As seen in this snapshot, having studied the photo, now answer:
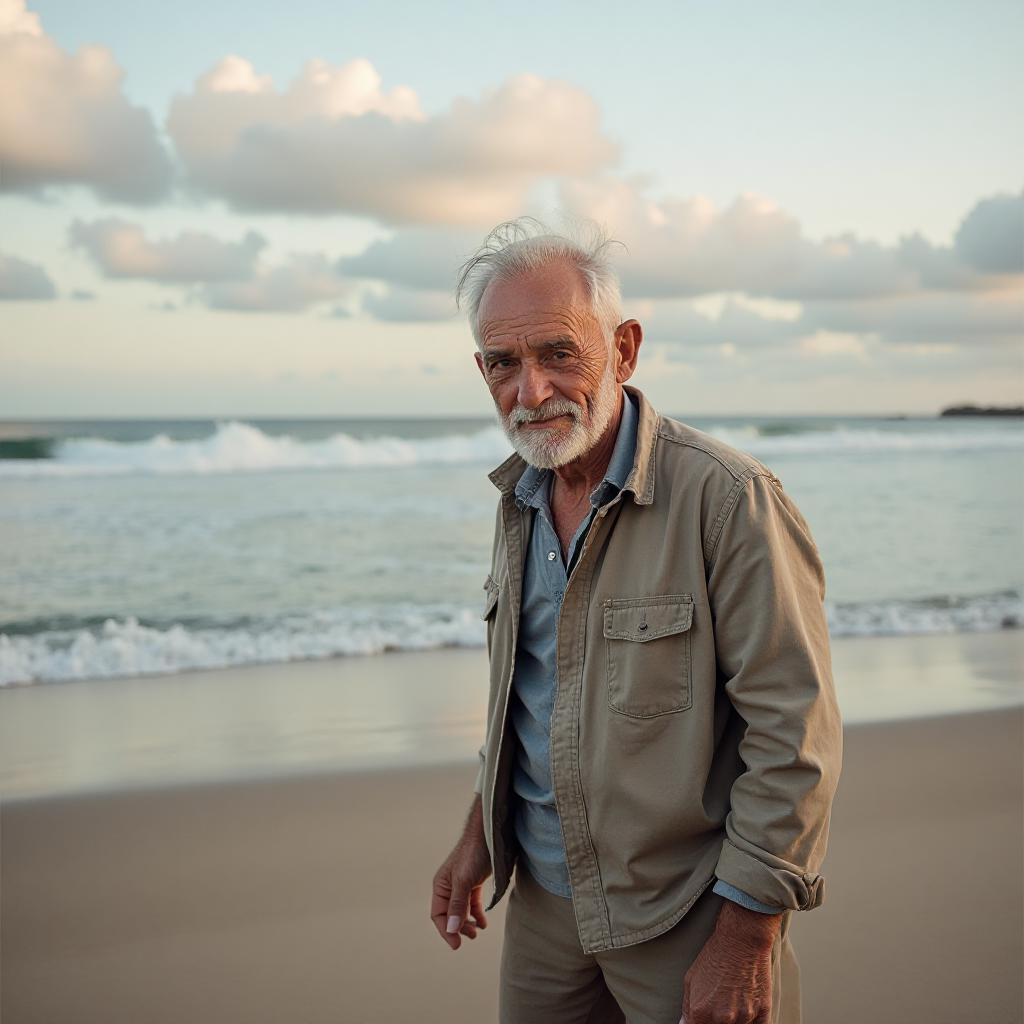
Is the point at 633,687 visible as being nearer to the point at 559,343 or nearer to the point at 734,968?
the point at 734,968

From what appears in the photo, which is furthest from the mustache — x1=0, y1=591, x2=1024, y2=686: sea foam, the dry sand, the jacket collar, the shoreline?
x1=0, y1=591, x2=1024, y2=686: sea foam

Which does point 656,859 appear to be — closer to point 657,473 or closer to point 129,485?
point 657,473

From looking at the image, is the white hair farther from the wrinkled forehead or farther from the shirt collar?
the shirt collar

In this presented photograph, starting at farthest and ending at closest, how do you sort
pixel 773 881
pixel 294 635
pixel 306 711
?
pixel 294 635
pixel 306 711
pixel 773 881

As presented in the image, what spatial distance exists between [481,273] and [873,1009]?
2.56m

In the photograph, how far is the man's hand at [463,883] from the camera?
6.91 feet

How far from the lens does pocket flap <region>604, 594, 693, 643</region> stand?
5.20 ft

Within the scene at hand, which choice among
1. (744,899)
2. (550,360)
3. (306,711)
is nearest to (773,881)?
(744,899)

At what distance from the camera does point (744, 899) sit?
Result: 1.52 m

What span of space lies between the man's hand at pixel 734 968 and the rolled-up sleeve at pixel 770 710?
65 millimetres

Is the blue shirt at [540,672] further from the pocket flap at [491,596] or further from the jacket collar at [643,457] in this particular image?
the pocket flap at [491,596]

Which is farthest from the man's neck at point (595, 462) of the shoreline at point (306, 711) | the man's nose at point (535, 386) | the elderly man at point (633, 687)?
the shoreline at point (306, 711)

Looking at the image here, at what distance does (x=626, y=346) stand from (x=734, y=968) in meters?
1.15

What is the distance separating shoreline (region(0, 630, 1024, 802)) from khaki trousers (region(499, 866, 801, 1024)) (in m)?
2.71
